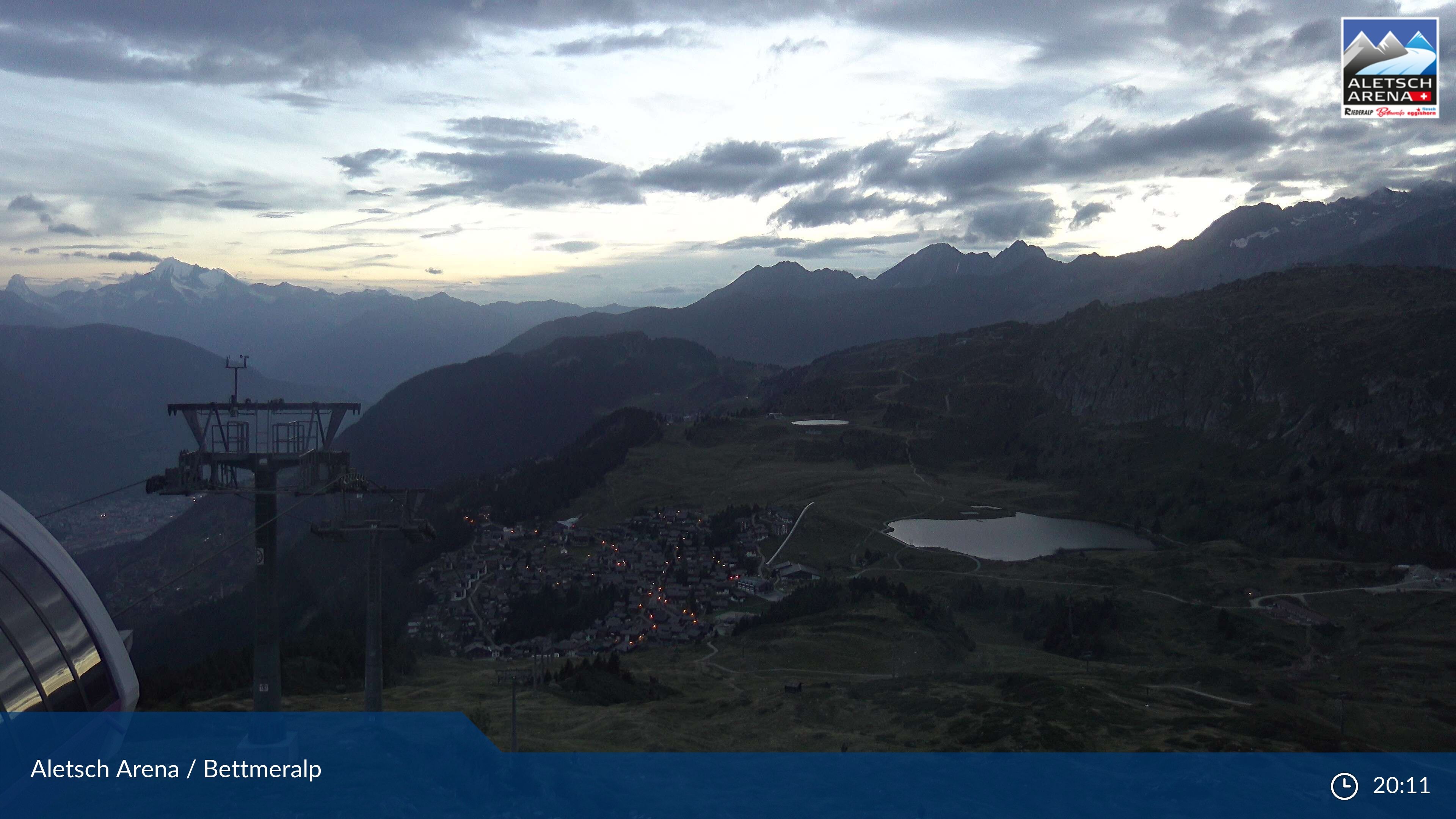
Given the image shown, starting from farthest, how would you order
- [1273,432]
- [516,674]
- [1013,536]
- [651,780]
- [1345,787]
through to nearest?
[1273,432] → [1013,536] → [516,674] → [1345,787] → [651,780]

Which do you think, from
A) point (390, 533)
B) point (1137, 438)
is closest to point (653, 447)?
point (1137, 438)

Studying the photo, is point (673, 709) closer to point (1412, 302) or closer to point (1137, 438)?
point (1137, 438)

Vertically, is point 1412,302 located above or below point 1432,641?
above

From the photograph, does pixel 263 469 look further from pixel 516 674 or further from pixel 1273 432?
pixel 1273 432

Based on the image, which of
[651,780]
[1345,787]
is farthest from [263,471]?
[1345,787]

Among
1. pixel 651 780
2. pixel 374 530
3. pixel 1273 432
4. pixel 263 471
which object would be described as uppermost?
pixel 263 471

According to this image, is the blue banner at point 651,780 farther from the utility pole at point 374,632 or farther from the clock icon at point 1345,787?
the utility pole at point 374,632

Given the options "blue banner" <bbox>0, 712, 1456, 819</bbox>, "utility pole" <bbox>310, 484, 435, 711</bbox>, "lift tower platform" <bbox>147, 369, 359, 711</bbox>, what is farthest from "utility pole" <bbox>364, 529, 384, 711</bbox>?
"lift tower platform" <bbox>147, 369, 359, 711</bbox>
